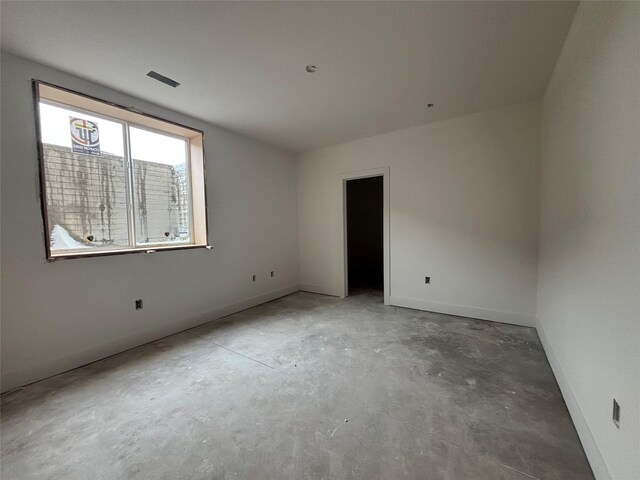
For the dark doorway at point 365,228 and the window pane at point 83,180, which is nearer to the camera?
the window pane at point 83,180

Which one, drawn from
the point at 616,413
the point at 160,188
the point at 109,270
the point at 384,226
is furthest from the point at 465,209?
the point at 109,270

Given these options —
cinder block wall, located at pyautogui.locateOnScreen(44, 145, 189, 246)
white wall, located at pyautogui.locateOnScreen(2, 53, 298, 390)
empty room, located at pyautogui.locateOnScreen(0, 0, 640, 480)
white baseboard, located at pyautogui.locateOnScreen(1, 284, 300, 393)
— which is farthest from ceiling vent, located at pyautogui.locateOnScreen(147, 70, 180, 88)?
white baseboard, located at pyautogui.locateOnScreen(1, 284, 300, 393)

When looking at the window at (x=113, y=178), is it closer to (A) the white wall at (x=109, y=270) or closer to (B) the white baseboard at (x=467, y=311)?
(A) the white wall at (x=109, y=270)

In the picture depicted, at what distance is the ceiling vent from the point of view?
2.30 meters

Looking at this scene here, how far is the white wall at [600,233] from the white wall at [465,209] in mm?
1012

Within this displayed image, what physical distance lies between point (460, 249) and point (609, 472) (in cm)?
257

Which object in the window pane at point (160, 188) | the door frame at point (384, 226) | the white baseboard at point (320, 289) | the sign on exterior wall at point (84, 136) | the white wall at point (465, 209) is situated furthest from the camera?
the white baseboard at point (320, 289)

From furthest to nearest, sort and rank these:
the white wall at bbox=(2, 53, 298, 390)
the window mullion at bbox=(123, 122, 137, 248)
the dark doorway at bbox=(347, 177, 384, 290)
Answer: the dark doorway at bbox=(347, 177, 384, 290) → the window mullion at bbox=(123, 122, 137, 248) → the white wall at bbox=(2, 53, 298, 390)

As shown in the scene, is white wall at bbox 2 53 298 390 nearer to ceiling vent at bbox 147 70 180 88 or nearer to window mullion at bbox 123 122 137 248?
window mullion at bbox 123 122 137 248

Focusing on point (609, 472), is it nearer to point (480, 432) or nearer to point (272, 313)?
point (480, 432)

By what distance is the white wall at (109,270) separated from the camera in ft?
6.68

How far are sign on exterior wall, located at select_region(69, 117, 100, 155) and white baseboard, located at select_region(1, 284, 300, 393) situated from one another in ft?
6.42

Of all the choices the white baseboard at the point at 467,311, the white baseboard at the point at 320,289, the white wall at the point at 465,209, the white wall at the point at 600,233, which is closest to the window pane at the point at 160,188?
the white baseboard at the point at 320,289

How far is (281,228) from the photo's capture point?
15.4 ft
